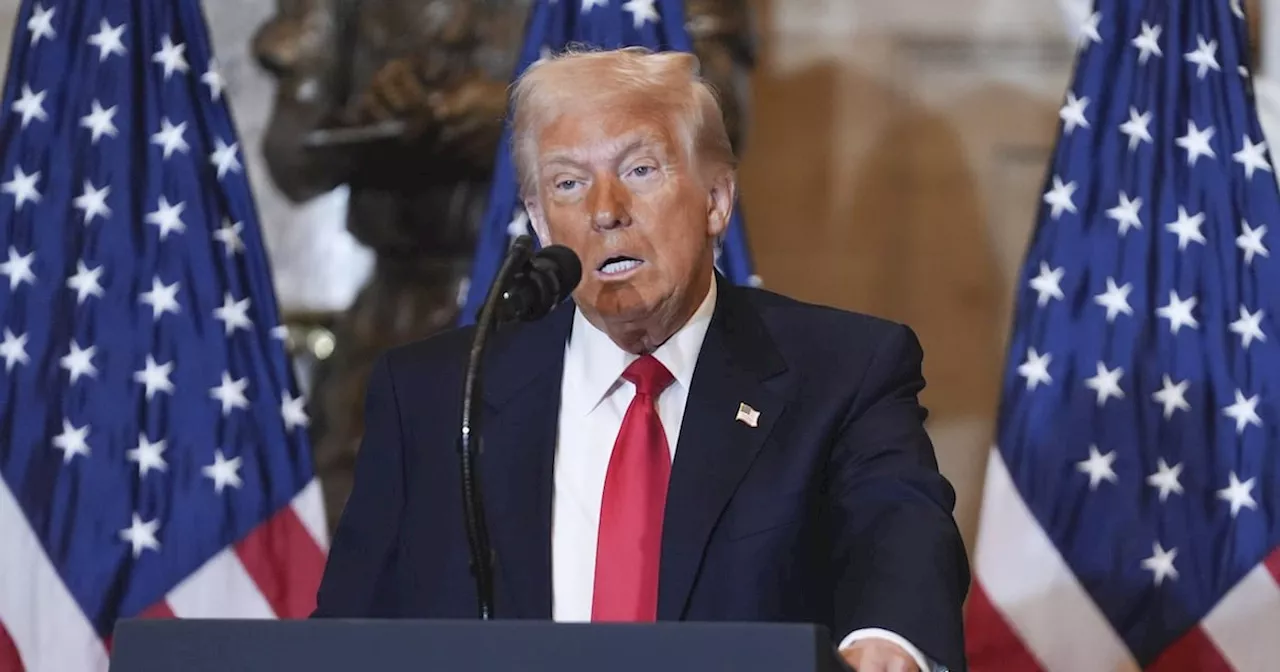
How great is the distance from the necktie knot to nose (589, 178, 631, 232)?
186mm

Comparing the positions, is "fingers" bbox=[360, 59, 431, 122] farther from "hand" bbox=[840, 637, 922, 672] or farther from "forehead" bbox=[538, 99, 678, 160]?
"hand" bbox=[840, 637, 922, 672]

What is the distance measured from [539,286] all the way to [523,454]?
0.53m

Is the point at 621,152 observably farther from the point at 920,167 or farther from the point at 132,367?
the point at 920,167

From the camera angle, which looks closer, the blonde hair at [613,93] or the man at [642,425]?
the man at [642,425]

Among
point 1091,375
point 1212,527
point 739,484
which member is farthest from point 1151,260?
point 739,484

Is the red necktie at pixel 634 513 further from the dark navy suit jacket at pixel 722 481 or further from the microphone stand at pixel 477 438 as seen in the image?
the microphone stand at pixel 477 438

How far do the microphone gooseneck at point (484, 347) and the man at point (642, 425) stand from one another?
412mm

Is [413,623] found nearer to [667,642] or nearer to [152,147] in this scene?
[667,642]

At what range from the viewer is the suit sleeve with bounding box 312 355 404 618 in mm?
2320

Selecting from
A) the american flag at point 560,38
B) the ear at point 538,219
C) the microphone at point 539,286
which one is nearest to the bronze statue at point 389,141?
the american flag at point 560,38

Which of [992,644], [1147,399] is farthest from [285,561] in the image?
[1147,399]

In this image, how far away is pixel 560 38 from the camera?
3662 millimetres

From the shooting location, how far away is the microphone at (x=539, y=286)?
180 centimetres

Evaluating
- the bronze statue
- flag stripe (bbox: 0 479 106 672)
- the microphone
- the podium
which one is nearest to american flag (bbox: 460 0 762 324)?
the bronze statue
